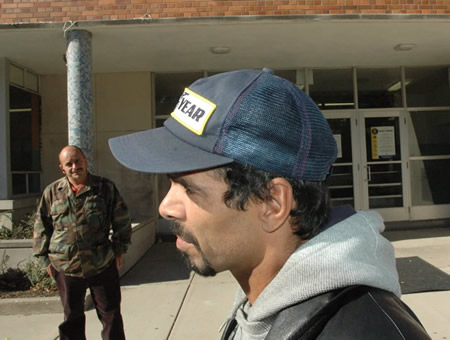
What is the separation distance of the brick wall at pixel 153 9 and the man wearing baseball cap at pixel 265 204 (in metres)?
5.40

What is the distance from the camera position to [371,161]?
29.6ft

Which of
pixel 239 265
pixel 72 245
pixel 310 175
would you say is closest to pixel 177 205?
pixel 239 265

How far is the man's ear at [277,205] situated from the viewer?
3.43ft

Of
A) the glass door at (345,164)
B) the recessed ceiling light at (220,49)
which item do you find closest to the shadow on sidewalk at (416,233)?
the glass door at (345,164)

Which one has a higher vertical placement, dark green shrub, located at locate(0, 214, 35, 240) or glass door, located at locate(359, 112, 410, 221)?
glass door, located at locate(359, 112, 410, 221)

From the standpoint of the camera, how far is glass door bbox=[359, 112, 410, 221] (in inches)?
353

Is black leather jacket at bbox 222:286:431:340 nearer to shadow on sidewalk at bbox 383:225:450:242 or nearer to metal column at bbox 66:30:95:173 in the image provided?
metal column at bbox 66:30:95:173

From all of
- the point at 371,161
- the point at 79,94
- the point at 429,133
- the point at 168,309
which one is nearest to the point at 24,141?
the point at 79,94

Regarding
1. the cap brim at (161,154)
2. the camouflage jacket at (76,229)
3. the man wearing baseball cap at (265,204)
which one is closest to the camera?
the man wearing baseball cap at (265,204)

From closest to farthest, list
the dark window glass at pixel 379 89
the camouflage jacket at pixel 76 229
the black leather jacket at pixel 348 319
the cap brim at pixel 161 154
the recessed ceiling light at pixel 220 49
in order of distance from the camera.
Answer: the black leather jacket at pixel 348 319 < the cap brim at pixel 161 154 < the camouflage jacket at pixel 76 229 < the recessed ceiling light at pixel 220 49 < the dark window glass at pixel 379 89

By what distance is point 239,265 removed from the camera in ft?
3.64

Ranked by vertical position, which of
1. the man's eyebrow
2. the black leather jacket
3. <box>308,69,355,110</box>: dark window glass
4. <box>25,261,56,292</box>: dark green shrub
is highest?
<box>308,69,355,110</box>: dark window glass

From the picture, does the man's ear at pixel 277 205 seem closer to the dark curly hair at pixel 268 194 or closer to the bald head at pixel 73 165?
the dark curly hair at pixel 268 194

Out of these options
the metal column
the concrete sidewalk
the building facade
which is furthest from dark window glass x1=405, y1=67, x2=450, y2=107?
the metal column
